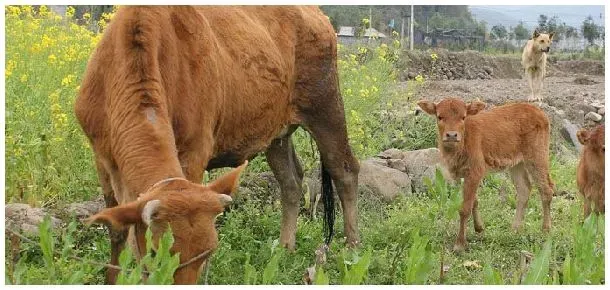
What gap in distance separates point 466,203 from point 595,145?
129cm

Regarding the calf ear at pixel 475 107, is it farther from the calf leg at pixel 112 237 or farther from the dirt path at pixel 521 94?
the dirt path at pixel 521 94

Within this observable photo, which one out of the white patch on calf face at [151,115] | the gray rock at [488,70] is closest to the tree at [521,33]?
the gray rock at [488,70]

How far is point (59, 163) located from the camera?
7.43 meters

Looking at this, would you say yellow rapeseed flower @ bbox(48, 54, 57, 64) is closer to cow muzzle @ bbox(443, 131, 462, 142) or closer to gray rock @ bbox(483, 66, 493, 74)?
cow muzzle @ bbox(443, 131, 462, 142)

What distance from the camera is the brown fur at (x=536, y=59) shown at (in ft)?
63.9

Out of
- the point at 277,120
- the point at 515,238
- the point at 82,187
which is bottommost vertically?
the point at 515,238

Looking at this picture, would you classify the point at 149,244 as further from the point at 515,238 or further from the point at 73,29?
the point at 73,29

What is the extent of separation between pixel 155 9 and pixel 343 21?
1177cm

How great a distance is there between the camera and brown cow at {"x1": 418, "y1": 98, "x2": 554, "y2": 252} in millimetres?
8039

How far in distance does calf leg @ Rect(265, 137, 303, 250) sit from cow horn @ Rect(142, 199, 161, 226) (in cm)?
351

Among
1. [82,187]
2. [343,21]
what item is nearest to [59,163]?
[82,187]

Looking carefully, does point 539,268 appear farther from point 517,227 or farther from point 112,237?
point 517,227

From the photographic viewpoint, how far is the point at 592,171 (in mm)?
7984

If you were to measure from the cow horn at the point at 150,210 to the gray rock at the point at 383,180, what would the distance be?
5005 millimetres
